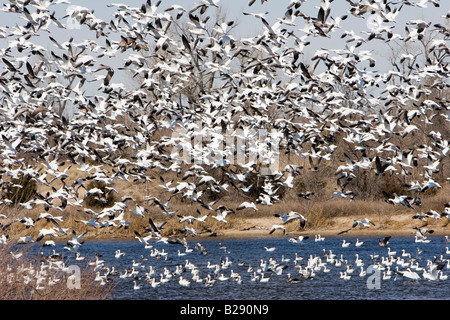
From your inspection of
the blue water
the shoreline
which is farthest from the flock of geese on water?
the shoreline

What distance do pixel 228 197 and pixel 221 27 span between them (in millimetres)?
27198

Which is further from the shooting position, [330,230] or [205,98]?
[330,230]

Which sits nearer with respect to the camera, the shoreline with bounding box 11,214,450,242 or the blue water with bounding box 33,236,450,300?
the blue water with bounding box 33,236,450,300

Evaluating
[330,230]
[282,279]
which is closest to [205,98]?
[282,279]

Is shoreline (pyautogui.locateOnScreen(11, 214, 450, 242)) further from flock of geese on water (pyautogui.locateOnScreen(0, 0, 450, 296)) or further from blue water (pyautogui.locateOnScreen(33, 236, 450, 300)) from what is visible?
flock of geese on water (pyautogui.locateOnScreen(0, 0, 450, 296))

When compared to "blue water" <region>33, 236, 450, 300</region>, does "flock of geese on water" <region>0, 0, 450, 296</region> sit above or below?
above

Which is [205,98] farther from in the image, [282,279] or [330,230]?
[330,230]

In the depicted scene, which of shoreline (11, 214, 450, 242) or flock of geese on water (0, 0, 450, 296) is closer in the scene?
flock of geese on water (0, 0, 450, 296)

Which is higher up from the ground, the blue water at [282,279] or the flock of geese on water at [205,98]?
the flock of geese on water at [205,98]

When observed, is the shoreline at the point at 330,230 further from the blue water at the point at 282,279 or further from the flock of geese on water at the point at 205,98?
the flock of geese on water at the point at 205,98

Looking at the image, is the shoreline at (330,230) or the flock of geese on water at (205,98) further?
the shoreline at (330,230)

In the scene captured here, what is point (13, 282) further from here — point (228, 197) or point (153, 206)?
point (228, 197)

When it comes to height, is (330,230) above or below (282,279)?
above

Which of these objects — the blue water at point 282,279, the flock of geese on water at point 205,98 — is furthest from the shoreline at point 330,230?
the flock of geese on water at point 205,98
